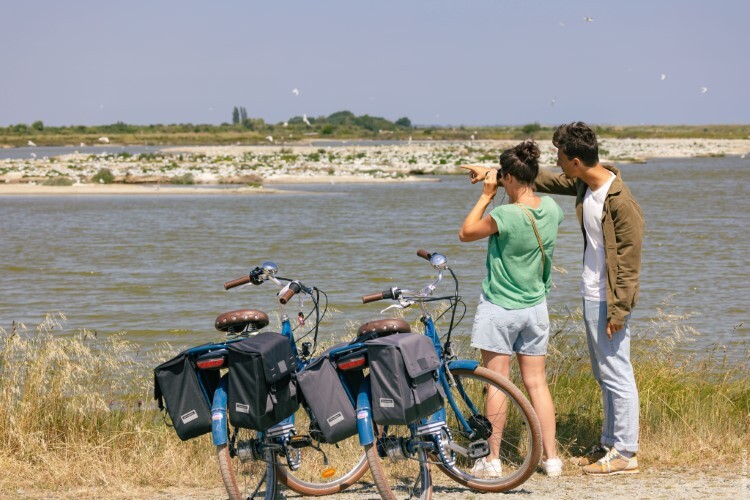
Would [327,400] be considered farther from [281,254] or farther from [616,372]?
[281,254]

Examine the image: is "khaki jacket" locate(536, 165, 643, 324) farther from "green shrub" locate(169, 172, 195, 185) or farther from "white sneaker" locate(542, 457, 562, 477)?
"green shrub" locate(169, 172, 195, 185)

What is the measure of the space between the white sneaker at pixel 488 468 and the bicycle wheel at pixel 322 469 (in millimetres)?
631

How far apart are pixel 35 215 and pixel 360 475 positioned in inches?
1103

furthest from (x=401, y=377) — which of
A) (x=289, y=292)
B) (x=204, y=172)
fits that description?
(x=204, y=172)

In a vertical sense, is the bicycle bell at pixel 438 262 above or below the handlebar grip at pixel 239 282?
above

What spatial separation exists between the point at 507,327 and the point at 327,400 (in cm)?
122

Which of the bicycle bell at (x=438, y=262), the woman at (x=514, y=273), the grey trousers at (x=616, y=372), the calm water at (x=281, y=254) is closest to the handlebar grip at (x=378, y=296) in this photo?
the bicycle bell at (x=438, y=262)

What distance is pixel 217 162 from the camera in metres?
62.1

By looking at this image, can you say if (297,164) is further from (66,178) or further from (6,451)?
(6,451)

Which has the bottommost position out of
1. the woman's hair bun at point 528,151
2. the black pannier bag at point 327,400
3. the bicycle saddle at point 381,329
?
the black pannier bag at point 327,400

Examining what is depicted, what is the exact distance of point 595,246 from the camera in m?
5.86

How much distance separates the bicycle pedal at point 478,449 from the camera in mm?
5594

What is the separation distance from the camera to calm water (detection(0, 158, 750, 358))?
47.7 ft

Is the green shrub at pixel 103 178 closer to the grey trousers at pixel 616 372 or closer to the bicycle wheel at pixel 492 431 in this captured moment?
the bicycle wheel at pixel 492 431
